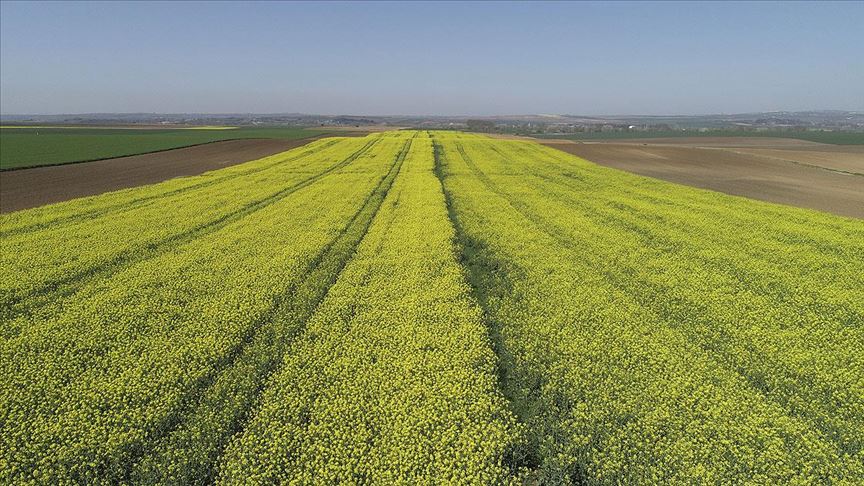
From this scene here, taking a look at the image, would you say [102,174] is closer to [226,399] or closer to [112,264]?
[112,264]

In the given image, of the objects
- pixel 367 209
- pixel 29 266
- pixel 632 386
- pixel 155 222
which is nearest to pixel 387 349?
pixel 632 386

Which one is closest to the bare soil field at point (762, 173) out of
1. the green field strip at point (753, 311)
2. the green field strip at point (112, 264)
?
the green field strip at point (753, 311)

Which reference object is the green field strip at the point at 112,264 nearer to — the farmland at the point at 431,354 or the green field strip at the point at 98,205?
the farmland at the point at 431,354

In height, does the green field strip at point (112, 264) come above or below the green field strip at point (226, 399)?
above

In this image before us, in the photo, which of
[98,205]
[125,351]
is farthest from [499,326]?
[98,205]

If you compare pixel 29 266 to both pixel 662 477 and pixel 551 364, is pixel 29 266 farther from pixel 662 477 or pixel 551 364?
pixel 662 477
